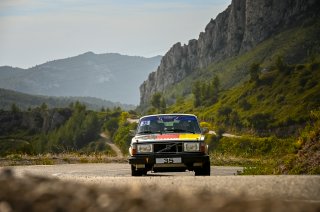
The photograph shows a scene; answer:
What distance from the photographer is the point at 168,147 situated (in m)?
14.7

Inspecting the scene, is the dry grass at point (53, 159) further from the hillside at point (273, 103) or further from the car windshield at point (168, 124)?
the hillside at point (273, 103)

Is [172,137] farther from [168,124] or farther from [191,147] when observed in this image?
[168,124]

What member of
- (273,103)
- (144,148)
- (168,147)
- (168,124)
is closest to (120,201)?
(168,147)

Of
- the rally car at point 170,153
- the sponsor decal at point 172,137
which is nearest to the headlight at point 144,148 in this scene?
the rally car at point 170,153

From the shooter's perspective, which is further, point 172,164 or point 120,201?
point 172,164

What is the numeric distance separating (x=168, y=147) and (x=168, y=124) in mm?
1599

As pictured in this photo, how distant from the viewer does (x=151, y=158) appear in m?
14.6

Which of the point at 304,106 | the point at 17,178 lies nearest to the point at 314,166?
the point at 17,178

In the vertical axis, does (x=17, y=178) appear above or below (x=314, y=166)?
above

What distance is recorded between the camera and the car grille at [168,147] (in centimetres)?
1462

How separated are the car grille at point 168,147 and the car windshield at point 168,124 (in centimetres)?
106

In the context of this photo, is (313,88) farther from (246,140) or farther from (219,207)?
(219,207)

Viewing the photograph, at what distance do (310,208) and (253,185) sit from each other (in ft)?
9.52

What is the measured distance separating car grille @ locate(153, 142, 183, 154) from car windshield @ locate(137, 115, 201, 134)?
1063mm
